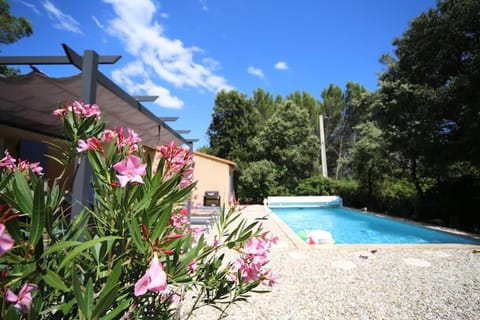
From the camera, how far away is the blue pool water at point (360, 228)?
7.29 m

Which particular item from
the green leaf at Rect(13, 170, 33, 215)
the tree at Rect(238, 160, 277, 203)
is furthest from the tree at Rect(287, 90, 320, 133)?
the green leaf at Rect(13, 170, 33, 215)

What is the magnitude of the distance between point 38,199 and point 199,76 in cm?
2625

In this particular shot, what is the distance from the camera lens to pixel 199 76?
82.2 feet

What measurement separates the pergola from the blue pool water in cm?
638

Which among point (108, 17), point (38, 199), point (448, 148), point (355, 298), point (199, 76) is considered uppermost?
point (199, 76)

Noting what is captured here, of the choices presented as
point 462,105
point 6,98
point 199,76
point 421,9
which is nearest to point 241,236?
point 6,98

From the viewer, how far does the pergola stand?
187cm

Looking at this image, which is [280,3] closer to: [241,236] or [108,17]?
[108,17]

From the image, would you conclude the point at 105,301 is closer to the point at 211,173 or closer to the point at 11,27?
the point at 211,173

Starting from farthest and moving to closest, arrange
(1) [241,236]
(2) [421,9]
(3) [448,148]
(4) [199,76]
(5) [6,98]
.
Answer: (4) [199,76] → (2) [421,9] → (3) [448,148] → (5) [6,98] → (1) [241,236]

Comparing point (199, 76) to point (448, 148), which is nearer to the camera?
point (448, 148)

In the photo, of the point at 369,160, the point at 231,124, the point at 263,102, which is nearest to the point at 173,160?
the point at 369,160

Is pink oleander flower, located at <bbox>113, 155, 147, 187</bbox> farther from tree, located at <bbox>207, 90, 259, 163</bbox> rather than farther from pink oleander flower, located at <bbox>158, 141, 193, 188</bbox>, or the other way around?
tree, located at <bbox>207, 90, 259, 163</bbox>

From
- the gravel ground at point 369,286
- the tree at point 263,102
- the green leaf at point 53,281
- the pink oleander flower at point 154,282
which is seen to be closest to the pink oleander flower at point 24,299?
the green leaf at point 53,281
